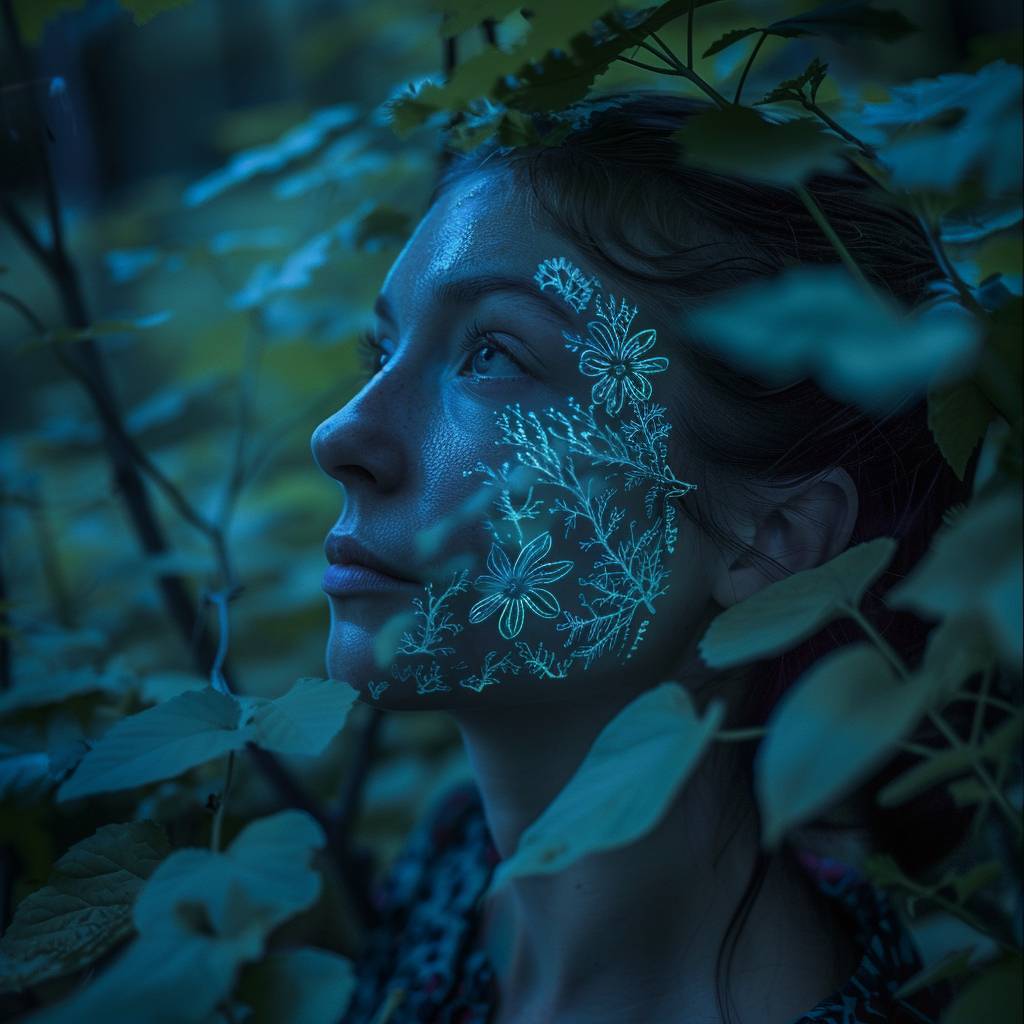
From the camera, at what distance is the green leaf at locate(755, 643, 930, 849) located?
35 centimetres

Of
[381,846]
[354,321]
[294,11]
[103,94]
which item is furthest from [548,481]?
[103,94]

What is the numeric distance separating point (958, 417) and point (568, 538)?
32 cm

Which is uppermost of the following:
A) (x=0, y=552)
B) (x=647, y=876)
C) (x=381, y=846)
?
(x=647, y=876)

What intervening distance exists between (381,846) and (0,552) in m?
0.87

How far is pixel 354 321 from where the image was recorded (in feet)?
5.05

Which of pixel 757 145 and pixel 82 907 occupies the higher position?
pixel 757 145

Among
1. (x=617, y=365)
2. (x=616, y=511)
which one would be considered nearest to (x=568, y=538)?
(x=616, y=511)

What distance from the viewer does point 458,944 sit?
3.62 ft

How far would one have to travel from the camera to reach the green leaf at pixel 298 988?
1.70 feet

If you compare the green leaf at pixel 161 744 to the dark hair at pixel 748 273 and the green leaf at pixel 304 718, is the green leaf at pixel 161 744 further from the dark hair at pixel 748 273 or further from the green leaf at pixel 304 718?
the dark hair at pixel 748 273

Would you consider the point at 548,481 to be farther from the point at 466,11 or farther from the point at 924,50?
the point at 924,50

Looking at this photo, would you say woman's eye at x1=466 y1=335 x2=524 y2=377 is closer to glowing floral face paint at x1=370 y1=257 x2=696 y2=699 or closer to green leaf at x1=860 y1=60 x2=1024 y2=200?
glowing floral face paint at x1=370 y1=257 x2=696 y2=699

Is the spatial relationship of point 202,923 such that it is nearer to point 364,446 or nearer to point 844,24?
point 364,446

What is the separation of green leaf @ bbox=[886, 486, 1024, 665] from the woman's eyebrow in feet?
1.63
